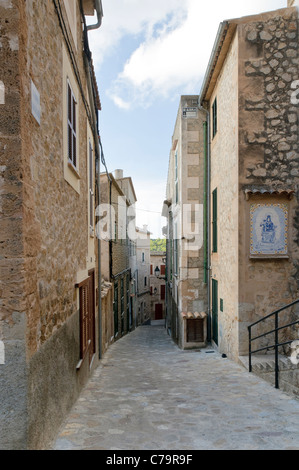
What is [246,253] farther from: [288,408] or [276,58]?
[276,58]

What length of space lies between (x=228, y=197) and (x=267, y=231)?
137cm

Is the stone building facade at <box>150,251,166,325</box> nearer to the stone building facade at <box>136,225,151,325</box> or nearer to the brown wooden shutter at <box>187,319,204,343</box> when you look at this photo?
the stone building facade at <box>136,225,151,325</box>

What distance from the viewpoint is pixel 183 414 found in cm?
439

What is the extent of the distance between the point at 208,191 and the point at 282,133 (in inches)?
156

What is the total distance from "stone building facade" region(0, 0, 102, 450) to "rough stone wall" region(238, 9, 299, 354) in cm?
358

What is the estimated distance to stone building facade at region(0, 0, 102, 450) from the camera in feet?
8.76

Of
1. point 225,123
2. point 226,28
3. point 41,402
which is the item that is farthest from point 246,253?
point 41,402

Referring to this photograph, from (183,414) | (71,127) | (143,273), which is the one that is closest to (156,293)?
(143,273)

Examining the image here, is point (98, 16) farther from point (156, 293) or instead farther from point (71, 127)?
point (156, 293)

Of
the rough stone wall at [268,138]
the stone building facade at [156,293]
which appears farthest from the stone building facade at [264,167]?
the stone building facade at [156,293]

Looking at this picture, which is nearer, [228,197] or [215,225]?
[228,197]

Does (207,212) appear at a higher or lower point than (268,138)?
lower

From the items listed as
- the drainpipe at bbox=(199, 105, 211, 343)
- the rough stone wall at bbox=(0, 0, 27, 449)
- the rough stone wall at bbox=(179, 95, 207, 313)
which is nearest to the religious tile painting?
the drainpipe at bbox=(199, 105, 211, 343)

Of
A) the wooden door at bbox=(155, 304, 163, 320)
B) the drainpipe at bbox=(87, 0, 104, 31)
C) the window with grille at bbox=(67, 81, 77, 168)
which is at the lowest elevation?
the wooden door at bbox=(155, 304, 163, 320)
